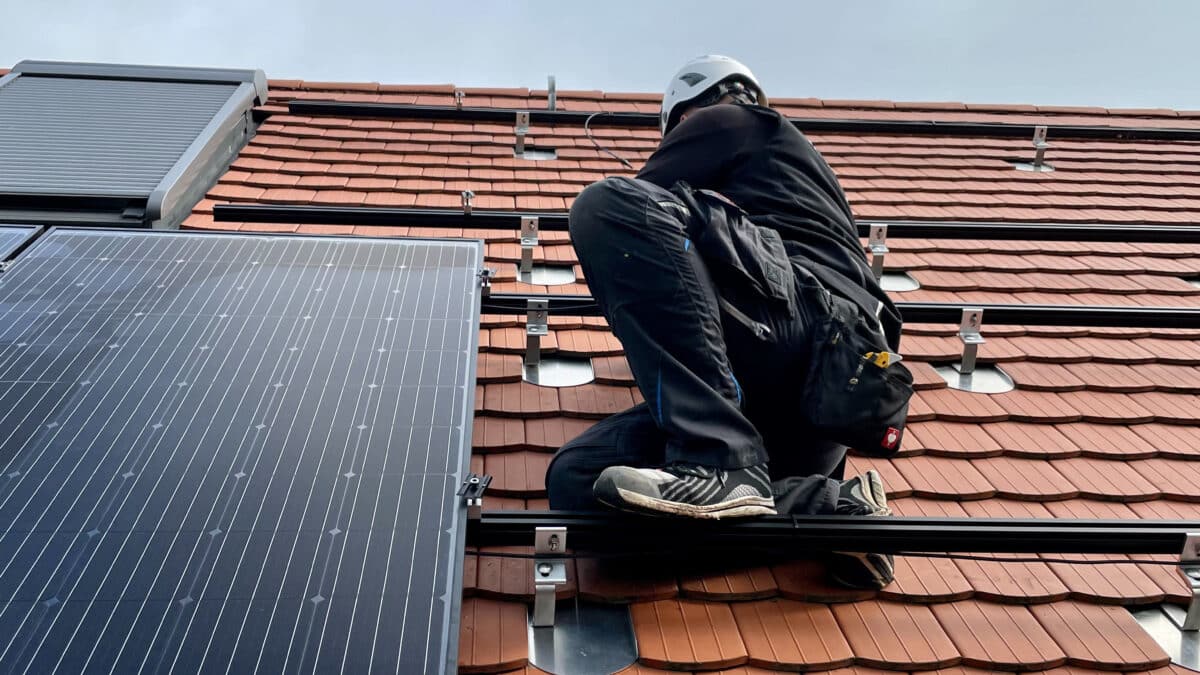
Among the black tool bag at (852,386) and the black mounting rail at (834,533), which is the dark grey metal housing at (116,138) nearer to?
the black mounting rail at (834,533)

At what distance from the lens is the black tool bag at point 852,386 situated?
9.36 ft

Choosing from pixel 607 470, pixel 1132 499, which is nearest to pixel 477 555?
pixel 607 470

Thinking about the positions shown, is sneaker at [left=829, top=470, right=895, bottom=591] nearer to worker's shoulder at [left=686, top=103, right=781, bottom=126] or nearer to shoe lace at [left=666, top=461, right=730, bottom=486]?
shoe lace at [left=666, top=461, right=730, bottom=486]

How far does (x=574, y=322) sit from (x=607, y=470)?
5.44ft

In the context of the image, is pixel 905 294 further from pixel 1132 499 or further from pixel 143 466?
pixel 143 466

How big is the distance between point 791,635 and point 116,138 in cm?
442

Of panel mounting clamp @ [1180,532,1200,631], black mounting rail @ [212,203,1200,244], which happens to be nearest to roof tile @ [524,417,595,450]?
black mounting rail @ [212,203,1200,244]

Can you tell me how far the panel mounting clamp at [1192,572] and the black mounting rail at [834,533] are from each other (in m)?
0.02

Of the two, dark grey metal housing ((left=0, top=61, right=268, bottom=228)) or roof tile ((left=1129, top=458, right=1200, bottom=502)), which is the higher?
dark grey metal housing ((left=0, top=61, right=268, bottom=228))

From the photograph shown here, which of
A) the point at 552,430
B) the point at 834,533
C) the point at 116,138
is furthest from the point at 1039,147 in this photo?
the point at 116,138

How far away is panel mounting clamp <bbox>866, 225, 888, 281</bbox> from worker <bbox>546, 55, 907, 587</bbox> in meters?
1.61

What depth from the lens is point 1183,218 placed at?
596cm

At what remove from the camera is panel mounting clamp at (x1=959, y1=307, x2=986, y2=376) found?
4.12 metres

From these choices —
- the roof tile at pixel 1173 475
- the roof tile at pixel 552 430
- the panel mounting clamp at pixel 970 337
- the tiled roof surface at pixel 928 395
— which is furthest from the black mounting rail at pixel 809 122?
the roof tile at pixel 1173 475
